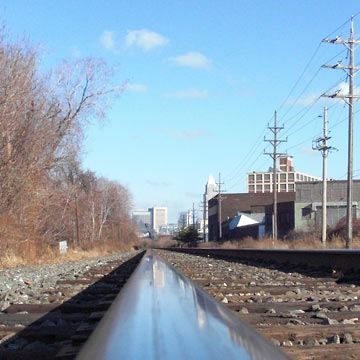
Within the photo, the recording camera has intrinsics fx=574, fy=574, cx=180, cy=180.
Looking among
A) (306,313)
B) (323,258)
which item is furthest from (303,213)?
(306,313)

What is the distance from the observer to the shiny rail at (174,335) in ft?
8.98

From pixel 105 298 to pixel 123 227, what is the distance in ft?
346

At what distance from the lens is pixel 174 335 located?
319 cm

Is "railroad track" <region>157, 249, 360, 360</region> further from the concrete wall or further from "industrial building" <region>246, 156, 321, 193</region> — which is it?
"industrial building" <region>246, 156, 321, 193</region>

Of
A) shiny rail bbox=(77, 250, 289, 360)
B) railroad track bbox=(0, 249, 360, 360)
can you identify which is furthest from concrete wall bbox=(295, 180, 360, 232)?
shiny rail bbox=(77, 250, 289, 360)

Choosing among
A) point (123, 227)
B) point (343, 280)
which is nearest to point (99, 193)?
point (123, 227)

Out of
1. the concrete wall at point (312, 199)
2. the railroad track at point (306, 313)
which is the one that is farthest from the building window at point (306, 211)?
the railroad track at point (306, 313)

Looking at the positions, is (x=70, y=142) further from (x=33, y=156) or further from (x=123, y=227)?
(x=123, y=227)

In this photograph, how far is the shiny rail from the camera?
8.98ft

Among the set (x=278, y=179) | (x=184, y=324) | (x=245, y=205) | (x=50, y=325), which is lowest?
(x=50, y=325)

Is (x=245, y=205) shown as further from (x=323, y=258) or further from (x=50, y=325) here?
(x=50, y=325)

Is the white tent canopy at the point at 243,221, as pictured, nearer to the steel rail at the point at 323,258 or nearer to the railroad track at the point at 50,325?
the steel rail at the point at 323,258

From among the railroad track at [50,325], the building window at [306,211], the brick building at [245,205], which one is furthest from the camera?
the brick building at [245,205]

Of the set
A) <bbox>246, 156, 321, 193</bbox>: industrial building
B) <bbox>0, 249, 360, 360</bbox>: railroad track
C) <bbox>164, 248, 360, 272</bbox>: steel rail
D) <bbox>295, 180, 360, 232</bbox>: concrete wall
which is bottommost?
<bbox>164, 248, 360, 272</bbox>: steel rail
